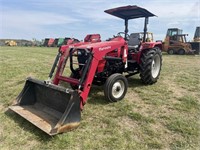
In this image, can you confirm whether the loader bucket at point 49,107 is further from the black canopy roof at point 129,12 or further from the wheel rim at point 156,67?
the wheel rim at point 156,67

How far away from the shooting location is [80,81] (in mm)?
3686

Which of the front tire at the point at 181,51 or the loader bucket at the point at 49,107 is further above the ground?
the loader bucket at the point at 49,107

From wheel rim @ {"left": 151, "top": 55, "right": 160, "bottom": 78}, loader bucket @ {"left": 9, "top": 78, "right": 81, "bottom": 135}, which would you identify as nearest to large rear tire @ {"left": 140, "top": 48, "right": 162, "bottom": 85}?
wheel rim @ {"left": 151, "top": 55, "right": 160, "bottom": 78}

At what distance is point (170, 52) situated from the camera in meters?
18.4

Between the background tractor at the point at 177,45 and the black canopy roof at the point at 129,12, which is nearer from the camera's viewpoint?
the black canopy roof at the point at 129,12

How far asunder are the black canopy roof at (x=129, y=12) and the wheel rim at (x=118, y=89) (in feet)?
7.07

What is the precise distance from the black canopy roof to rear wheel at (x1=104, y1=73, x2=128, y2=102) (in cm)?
207

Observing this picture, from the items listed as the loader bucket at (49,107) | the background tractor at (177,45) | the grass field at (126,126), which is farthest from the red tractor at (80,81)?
the background tractor at (177,45)

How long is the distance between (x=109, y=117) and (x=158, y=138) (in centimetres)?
98

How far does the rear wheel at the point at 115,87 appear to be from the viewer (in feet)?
13.5

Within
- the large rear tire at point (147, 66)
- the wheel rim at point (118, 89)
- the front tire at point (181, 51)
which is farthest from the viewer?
the front tire at point (181, 51)

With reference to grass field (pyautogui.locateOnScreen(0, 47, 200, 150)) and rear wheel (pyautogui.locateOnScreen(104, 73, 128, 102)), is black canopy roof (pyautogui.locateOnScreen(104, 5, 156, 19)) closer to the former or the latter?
rear wheel (pyautogui.locateOnScreen(104, 73, 128, 102))

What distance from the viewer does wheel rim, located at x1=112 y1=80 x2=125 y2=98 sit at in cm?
429

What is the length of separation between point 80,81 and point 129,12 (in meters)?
3.01
